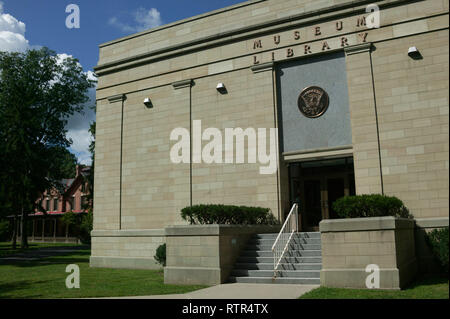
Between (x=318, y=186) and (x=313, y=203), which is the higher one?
(x=318, y=186)

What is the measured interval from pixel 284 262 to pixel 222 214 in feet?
9.10

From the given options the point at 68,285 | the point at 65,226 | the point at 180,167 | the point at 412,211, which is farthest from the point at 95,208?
the point at 65,226

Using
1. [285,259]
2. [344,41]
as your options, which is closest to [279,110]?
[344,41]

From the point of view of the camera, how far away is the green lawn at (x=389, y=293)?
9922mm

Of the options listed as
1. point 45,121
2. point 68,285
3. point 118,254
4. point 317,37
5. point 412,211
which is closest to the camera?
point 68,285

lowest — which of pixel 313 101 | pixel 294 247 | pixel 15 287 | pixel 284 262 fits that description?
pixel 15 287

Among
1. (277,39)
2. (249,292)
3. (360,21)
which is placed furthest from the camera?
(277,39)

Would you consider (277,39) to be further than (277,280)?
Yes

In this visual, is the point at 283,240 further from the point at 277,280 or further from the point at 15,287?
the point at 15,287

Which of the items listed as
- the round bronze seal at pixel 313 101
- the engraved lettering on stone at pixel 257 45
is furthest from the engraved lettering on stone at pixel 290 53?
the round bronze seal at pixel 313 101

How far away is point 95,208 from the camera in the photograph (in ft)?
71.4

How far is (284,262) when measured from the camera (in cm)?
1365

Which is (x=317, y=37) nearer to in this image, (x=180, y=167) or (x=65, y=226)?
(x=180, y=167)
